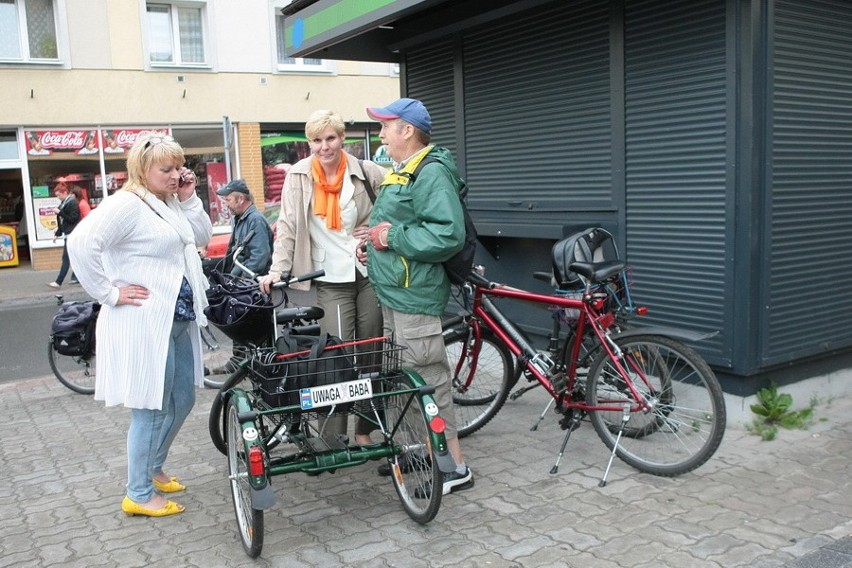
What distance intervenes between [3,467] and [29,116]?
14.4 metres

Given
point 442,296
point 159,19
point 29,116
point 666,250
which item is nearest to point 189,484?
point 442,296

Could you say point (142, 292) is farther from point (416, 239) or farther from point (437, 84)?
point (437, 84)

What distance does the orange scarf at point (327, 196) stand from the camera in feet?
15.7

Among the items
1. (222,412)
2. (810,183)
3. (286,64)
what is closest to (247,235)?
(222,412)

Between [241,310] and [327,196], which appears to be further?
[327,196]

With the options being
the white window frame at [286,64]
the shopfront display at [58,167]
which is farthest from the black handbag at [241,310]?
the white window frame at [286,64]

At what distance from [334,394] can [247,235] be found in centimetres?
355

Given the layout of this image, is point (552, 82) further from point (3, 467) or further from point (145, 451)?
point (3, 467)

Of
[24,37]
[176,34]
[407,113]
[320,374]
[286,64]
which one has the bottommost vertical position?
[320,374]

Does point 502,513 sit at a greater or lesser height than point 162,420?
lesser

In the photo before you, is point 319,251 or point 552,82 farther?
point 552,82

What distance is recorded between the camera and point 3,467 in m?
5.20

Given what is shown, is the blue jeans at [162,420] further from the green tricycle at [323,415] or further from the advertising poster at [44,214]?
the advertising poster at [44,214]

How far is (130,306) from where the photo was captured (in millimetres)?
4098
